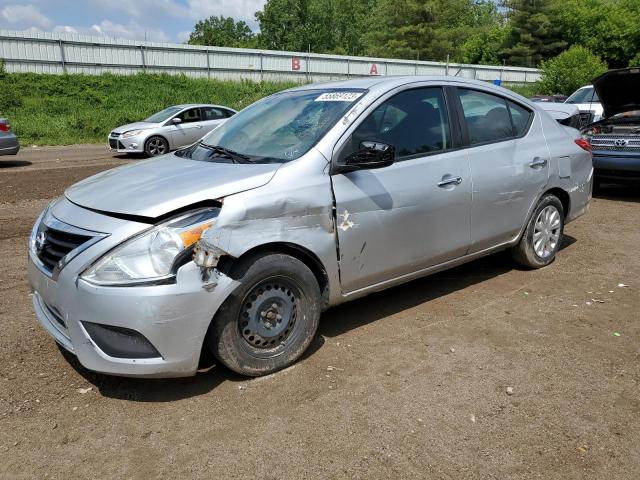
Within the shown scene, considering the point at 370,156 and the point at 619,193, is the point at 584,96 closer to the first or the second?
the point at 619,193

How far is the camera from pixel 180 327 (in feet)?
9.66

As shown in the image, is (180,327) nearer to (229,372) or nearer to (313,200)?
(229,372)

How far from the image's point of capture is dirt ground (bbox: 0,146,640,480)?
263 centimetres

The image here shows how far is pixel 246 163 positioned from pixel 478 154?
193 cm

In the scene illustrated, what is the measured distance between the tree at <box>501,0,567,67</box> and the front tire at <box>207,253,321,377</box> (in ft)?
183

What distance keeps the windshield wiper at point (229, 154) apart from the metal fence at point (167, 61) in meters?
17.9

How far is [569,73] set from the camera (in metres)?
32.8

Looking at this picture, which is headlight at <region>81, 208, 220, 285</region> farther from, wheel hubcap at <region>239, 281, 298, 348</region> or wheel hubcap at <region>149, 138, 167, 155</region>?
wheel hubcap at <region>149, 138, 167, 155</region>

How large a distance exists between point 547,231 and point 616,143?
412cm

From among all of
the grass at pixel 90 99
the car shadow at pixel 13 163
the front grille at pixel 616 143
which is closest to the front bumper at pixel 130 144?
the car shadow at pixel 13 163

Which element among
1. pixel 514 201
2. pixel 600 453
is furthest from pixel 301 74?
pixel 600 453

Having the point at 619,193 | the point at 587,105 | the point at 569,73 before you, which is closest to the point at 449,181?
the point at 619,193

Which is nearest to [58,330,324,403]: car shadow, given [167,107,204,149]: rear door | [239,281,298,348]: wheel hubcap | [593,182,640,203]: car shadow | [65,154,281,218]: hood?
[239,281,298,348]: wheel hubcap

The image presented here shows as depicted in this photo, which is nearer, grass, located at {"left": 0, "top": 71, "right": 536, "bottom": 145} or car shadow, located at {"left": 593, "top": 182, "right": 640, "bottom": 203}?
car shadow, located at {"left": 593, "top": 182, "right": 640, "bottom": 203}
